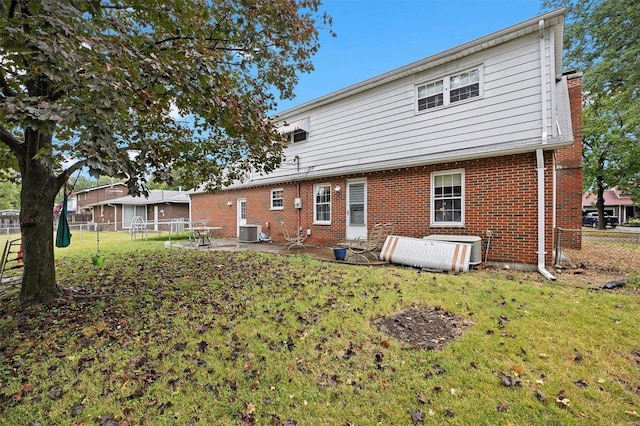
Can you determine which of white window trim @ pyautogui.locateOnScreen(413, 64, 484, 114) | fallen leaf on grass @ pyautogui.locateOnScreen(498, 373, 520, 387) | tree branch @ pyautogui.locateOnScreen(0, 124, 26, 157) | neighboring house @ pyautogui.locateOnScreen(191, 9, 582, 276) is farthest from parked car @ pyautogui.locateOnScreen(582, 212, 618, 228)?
tree branch @ pyautogui.locateOnScreen(0, 124, 26, 157)

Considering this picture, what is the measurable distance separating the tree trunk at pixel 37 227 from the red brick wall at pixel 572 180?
1418 centimetres

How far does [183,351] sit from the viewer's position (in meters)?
3.74

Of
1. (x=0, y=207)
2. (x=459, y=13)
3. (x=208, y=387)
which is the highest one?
(x=459, y=13)

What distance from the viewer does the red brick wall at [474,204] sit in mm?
7418

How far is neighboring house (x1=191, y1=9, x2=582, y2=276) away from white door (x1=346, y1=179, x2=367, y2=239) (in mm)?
38

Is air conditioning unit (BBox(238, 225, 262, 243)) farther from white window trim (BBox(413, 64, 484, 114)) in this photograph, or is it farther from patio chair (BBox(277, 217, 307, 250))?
white window trim (BBox(413, 64, 484, 114))

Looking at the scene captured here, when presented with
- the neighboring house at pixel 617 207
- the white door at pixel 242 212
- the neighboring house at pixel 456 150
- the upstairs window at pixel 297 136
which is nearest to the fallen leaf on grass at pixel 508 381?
the neighboring house at pixel 456 150

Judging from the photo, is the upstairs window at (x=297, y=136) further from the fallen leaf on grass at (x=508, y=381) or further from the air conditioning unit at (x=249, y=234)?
the fallen leaf on grass at (x=508, y=381)

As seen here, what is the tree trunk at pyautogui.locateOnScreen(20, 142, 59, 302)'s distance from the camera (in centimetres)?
524

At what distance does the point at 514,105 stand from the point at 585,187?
1126 inches

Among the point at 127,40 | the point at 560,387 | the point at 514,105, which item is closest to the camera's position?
the point at 560,387

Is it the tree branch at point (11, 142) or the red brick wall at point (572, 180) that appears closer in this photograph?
the tree branch at point (11, 142)

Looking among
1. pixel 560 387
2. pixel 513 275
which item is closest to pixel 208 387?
pixel 560 387

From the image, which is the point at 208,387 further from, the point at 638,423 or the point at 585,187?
the point at 585,187
